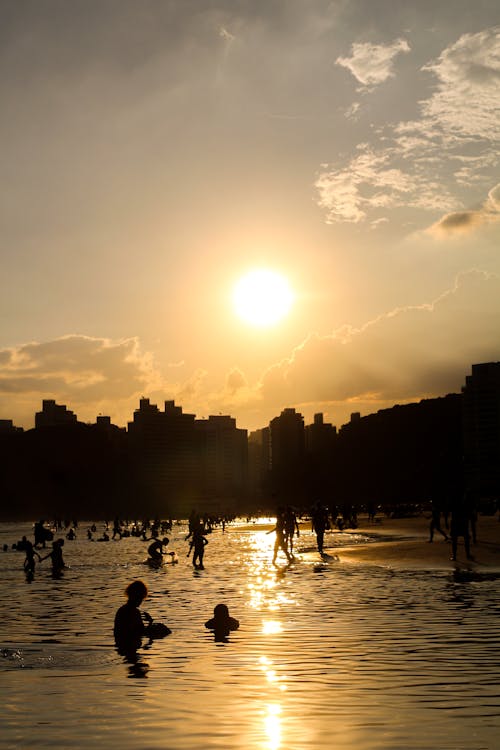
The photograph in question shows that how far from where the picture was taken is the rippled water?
8914mm

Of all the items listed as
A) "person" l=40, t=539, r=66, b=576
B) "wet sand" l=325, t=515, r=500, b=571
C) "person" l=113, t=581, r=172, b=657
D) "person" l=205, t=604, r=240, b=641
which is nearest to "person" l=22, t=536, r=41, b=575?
"person" l=40, t=539, r=66, b=576

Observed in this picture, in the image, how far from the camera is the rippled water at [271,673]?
891cm

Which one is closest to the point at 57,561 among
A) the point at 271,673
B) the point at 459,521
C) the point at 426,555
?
the point at 426,555

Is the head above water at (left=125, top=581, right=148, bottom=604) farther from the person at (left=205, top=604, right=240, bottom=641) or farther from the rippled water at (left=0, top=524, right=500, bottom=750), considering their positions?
the person at (left=205, top=604, right=240, bottom=641)

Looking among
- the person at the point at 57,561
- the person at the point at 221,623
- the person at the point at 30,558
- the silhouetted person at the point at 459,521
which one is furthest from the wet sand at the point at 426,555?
the person at the point at 221,623

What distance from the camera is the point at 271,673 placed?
40.0 ft

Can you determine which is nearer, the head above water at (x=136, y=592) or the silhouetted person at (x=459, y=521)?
the head above water at (x=136, y=592)

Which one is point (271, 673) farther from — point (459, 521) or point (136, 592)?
point (459, 521)

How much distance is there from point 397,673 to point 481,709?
2423 millimetres

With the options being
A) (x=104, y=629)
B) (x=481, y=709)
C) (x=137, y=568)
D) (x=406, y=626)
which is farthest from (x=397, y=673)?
(x=137, y=568)

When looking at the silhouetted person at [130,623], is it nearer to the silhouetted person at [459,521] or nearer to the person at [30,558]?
the silhouetted person at [459,521]

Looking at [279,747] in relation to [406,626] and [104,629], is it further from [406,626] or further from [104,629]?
[104,629]

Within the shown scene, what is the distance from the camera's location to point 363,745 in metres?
8.34

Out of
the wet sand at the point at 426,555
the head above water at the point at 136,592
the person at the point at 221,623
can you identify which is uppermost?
the head above water at the point at 136,592
